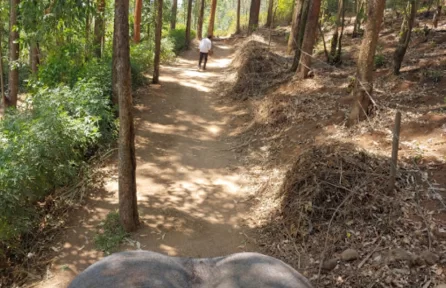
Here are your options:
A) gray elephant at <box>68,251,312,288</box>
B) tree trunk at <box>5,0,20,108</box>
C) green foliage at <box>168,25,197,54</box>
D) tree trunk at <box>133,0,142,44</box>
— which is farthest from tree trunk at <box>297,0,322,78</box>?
green foliage at <box>168,25,197,54</box>

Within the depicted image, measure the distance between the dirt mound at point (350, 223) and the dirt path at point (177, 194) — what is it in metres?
0.77

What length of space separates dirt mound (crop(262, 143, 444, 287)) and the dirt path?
0.77 meters

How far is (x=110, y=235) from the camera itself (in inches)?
217

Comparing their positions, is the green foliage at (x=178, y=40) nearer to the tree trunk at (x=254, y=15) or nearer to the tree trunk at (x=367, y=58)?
the tree trunk at (x=254, y=15)

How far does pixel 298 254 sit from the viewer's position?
484 centimetres

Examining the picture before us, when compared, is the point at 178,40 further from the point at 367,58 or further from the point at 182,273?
the point at 182,273

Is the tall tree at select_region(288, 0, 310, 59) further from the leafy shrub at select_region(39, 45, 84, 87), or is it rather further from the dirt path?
the leafy shrub at select_region(39, 45, 84, 87)

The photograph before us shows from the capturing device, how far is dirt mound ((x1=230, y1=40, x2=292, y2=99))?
38.0 ft

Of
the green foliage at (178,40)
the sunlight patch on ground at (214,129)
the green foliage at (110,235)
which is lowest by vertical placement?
the green foliage at (110,235)

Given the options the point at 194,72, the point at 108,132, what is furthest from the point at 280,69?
the point at 108,132

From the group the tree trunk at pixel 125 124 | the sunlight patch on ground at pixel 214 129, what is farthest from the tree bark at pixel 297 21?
the tree trunk at pixel 125 124

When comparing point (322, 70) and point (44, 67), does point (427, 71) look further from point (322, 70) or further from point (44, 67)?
point (44, 67)

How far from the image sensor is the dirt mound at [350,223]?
4074mm

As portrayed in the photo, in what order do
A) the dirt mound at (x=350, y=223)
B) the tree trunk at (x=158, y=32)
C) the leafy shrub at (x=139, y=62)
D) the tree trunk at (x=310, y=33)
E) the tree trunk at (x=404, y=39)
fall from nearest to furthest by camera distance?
the dirt mound at (x=350, y=223)
the tree trunk at (x=404, y=39)
the tree trunk at (x=310, y=33)
the tree trunk at (x=158, y=32)
the leafy shrub at (x=139, y=62)
